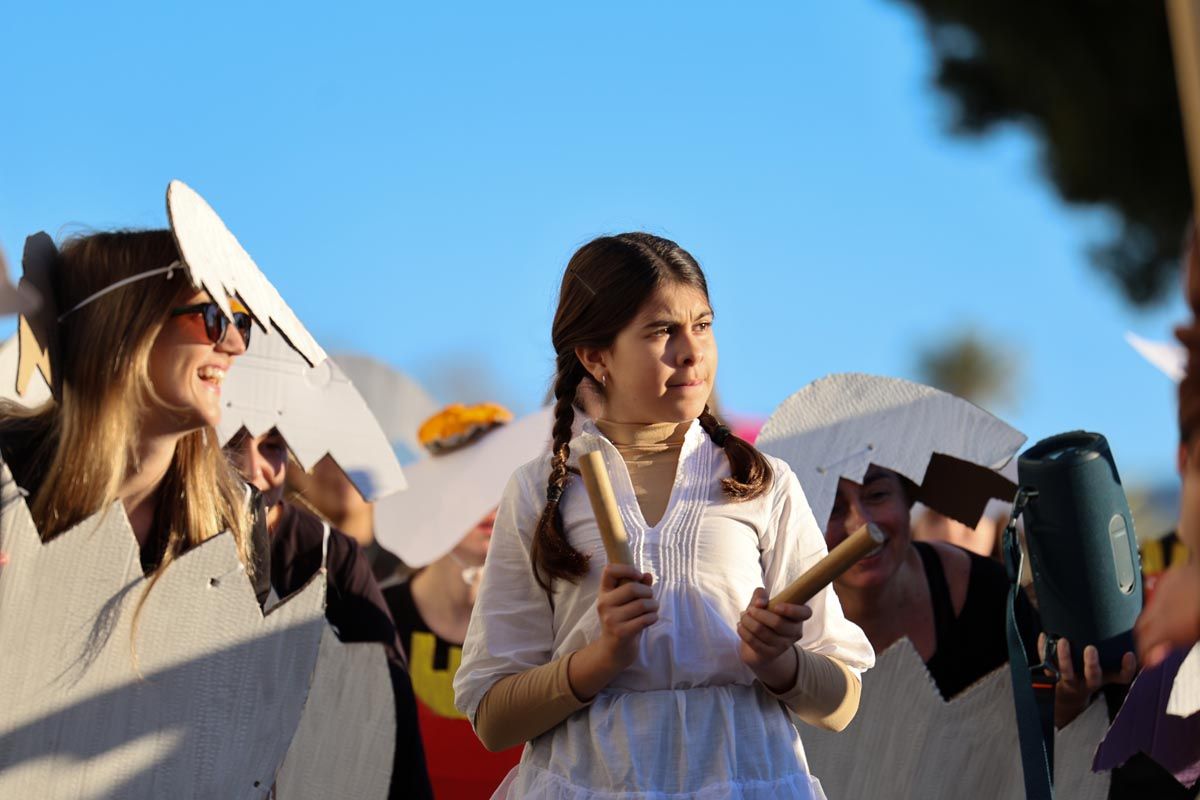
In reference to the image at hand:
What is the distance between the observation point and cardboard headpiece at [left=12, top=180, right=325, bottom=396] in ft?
7.94

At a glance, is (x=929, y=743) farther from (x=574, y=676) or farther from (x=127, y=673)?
(x=127, y=673)

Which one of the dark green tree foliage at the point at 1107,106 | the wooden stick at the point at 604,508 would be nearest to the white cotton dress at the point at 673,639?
the wooden stick at the point at 604,508

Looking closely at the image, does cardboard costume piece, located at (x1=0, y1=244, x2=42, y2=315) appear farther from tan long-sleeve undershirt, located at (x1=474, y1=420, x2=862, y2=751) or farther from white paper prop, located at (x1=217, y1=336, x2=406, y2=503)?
white paper prop, located at (x1=217, y1=336, x2=406, y2=503)

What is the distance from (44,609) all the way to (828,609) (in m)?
1.31

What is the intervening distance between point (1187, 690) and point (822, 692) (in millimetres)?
596

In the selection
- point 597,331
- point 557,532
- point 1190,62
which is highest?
point 1190,62

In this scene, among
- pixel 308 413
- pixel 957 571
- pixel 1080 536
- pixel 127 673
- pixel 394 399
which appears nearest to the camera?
pixel 127 673

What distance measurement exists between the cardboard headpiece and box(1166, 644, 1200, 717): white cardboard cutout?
1.53 m

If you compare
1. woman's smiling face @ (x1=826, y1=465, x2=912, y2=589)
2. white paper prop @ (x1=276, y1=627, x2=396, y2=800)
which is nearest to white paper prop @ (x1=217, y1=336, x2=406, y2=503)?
white paper prop @ (x1=276, y1=627, x2=396, y2=800)

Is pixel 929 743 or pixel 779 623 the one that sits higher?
pixel 779 623

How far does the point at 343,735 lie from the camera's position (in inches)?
124

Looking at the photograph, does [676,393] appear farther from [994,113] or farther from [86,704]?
[994,113]

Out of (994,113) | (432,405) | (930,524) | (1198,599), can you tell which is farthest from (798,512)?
(994,113)

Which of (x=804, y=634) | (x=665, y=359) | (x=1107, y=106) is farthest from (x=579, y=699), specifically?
(x=1107, y=106)
